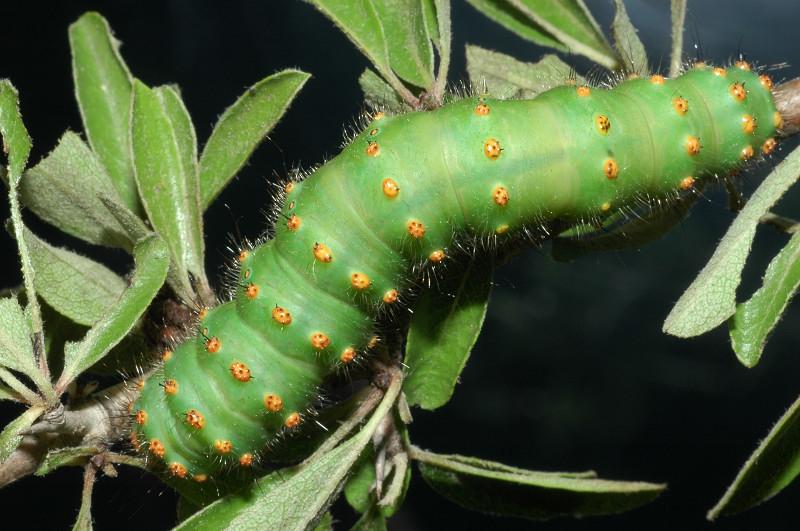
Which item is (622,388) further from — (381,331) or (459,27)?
(381,331)

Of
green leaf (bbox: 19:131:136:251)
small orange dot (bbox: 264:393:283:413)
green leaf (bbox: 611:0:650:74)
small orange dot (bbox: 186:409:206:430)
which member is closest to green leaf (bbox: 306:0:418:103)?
green leaf (bbox: 611:0:650:74)

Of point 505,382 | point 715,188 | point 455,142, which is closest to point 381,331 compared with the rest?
point 455,142

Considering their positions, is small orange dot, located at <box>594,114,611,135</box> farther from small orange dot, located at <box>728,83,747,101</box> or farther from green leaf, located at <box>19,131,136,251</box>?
green leaf, located at <box>19,131,136,251</box>

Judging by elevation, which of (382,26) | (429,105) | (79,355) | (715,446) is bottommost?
(715,446)

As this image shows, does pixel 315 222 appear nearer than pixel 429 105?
Yes

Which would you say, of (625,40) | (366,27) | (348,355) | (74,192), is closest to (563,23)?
(625,40)
